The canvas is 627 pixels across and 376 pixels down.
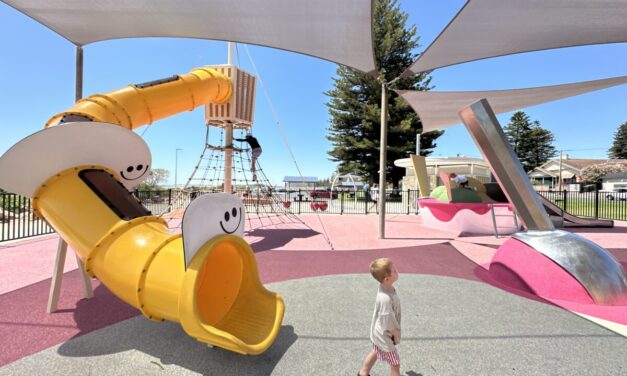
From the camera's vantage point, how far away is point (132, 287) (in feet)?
8.98

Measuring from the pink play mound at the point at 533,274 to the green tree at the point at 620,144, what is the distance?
10197 cm

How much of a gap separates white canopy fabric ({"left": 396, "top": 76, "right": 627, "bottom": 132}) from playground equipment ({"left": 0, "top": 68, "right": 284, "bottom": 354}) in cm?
800

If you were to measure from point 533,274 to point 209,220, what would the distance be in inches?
189

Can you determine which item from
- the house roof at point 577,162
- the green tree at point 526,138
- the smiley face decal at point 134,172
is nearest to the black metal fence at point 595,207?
the smiley face decal at point 134,172

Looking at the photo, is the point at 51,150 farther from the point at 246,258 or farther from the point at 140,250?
the point at 246,258

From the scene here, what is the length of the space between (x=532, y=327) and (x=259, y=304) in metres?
3.03

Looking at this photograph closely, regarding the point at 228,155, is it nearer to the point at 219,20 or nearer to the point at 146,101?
the point at 219,20

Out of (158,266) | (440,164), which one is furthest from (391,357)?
(440,164)

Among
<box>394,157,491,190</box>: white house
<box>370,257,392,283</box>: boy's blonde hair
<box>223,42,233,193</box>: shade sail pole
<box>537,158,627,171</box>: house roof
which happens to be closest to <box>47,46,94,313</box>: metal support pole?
<box>370,257,392,283</box>: boy's blonde hair

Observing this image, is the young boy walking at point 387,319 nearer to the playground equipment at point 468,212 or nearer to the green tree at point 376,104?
the playground equipment at point 468,212

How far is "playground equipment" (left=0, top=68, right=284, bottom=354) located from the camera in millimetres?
2576

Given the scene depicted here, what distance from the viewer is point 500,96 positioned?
34.4ft

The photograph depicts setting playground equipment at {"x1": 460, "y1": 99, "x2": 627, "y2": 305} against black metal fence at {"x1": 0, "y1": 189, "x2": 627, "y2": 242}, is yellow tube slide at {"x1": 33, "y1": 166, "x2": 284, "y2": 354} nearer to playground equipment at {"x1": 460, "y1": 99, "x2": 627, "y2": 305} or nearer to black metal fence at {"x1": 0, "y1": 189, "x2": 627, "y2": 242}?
black metal fence at {"x1": 0, "y1": 189, "x2": 627, "y2": 242}

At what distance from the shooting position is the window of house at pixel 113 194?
131 inches
